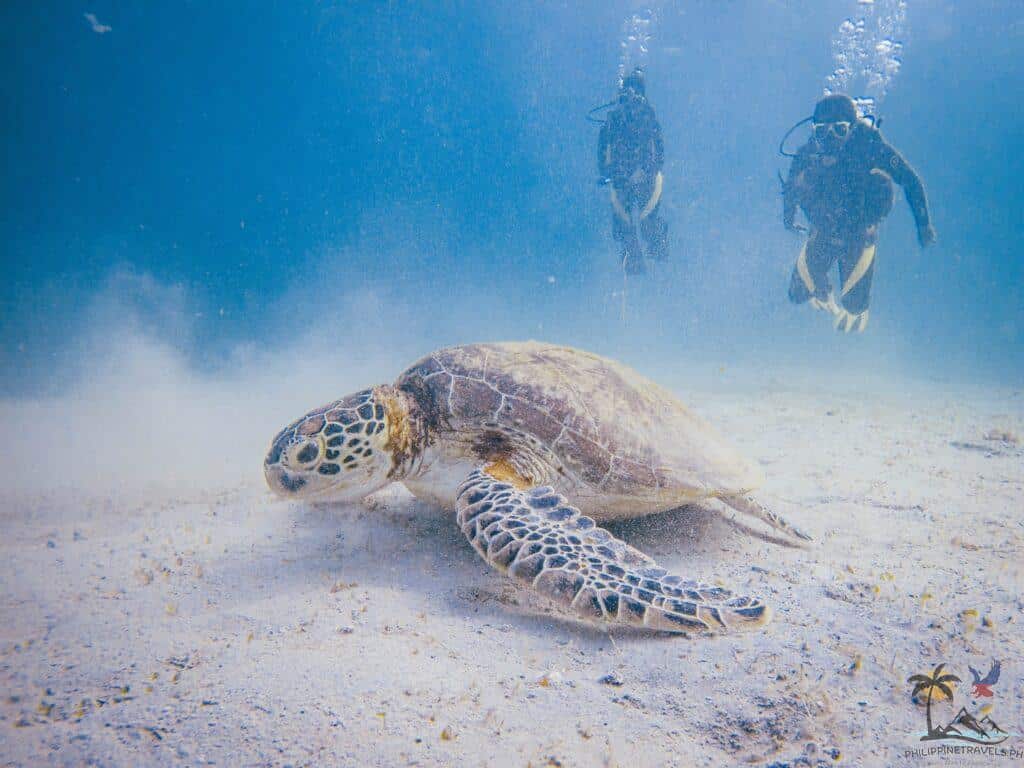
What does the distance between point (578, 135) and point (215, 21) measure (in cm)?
7218

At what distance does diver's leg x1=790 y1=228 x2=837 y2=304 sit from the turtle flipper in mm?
9234

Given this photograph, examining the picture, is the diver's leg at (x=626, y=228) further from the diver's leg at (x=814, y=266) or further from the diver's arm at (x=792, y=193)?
the diver's leg at (x=814, y=266)

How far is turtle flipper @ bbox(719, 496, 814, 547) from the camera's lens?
3.21 m

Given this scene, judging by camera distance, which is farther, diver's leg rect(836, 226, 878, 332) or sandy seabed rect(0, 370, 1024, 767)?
diver's leg rect(836, 226, 878, 332)

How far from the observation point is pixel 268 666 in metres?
1.72

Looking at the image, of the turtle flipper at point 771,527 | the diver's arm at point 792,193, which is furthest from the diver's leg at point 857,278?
the turtle flipper at point 771,527

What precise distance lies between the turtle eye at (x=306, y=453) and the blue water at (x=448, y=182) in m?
17.8

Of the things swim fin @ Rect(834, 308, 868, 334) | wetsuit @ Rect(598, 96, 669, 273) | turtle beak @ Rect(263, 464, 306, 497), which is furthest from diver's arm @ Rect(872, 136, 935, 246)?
turtle beak @ Rect(263, 464, 306, 497)

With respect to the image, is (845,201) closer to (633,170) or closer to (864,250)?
(864,250)

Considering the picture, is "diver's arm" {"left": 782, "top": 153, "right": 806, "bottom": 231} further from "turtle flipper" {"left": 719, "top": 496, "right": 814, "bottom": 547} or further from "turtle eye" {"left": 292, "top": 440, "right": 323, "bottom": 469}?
"turtle eye" {"left": 292, "top": 440, "right": 323, "bottom": 469}

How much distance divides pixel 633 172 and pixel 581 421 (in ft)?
44.7

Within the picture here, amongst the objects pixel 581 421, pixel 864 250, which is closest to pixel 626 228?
pixel 864 250

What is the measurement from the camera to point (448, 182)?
103m

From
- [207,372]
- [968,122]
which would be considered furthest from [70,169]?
[968,122]
